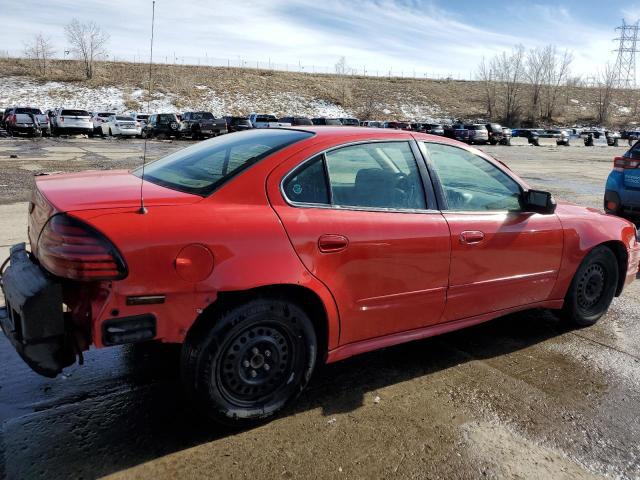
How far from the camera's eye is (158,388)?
331 centimetres

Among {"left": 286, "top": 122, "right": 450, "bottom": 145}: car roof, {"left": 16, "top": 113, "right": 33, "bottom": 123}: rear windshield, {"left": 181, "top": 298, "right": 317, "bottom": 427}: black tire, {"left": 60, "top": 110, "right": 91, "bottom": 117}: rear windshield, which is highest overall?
{"left": 60, "top": 110, "right": 91, "bottom": 117}: rear windshield

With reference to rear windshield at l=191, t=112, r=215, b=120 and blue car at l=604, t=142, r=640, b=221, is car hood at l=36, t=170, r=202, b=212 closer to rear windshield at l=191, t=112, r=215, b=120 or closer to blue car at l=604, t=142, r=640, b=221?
blue car at l=604, t=142, r=640, b=221

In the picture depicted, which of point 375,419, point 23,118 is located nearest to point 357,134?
point 375,419

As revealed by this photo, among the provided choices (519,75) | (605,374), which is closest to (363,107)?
(519,75)

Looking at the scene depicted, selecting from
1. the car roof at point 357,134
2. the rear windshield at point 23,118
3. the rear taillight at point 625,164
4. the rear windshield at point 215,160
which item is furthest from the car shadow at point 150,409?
the rear windshield at point 23,118

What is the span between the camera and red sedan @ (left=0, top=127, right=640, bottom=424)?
2.50 meters

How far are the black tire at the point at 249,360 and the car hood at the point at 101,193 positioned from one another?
661mm

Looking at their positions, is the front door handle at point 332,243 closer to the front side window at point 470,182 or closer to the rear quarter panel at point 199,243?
the rear quarter panel at point 199,243

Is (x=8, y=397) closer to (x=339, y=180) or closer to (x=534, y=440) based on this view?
(x=339, y=180)

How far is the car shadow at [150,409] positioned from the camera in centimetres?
262

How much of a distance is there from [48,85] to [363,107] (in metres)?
35.6

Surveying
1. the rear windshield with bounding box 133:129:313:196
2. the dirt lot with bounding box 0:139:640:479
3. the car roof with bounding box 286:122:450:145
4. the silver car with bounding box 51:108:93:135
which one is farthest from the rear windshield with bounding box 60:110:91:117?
the car roof with bounding box 286:122:450:145

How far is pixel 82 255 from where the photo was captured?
94.7 inches

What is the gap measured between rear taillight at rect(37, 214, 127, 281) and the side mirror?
109 inches
